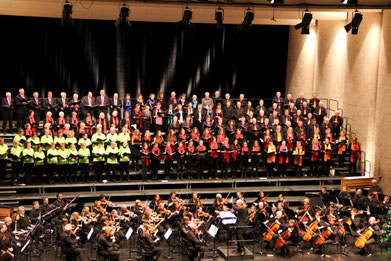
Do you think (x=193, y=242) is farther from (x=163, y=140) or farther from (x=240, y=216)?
(x=163, y=140)

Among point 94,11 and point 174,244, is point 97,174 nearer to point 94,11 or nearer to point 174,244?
point 174,244

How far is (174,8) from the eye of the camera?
18.3 metres

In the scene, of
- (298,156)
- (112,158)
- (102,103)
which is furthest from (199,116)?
(298,156)

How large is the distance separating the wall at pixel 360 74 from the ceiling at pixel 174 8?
1009 millimetres

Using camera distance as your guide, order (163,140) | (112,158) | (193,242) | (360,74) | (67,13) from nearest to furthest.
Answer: (193,242) → (67,13) → (112,158) → (163,140) → (360,74)

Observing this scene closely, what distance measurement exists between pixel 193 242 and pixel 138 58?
10126 millimetres

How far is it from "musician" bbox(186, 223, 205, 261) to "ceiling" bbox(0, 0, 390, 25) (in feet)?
23.9

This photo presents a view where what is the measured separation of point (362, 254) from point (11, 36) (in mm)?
13916

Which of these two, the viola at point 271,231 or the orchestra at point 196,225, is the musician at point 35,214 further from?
the viola at point 271,231

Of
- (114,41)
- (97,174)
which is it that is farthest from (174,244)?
(114,41)

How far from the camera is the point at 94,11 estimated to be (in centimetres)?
1867

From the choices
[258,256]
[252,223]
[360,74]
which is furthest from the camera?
[360,74]

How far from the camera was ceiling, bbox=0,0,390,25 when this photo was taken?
17.5 metres

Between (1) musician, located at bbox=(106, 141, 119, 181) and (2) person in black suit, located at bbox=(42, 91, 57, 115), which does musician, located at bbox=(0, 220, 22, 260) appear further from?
(2) person in black suit, located at bbox=(42, 91, 57, 115)
